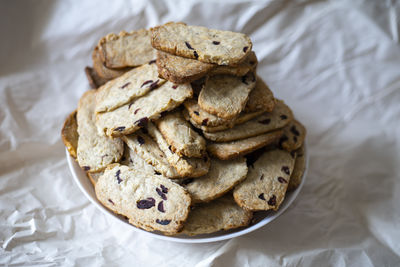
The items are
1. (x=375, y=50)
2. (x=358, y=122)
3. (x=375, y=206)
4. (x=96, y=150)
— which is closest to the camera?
(x=96, y=150)

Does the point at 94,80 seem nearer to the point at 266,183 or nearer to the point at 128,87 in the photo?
the point at 128,87

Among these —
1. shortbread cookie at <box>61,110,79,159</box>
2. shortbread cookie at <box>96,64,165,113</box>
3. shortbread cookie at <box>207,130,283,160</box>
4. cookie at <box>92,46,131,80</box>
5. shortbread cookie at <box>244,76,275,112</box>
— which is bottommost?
shortbread cookie at <box>207,130,283,160</box>

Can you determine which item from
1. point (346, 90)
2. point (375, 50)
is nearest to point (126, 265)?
point (346, 90)

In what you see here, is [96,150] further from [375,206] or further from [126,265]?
[375,206]

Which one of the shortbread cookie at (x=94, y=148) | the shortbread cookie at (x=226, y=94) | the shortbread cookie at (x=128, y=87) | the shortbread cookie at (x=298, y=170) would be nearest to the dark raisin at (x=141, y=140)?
the shortbread cookie at (x=94, y=148)

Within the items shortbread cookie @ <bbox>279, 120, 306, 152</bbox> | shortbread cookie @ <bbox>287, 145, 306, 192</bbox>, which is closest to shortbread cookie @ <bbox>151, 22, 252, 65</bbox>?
shortbread cookie @ <bbox>279, 120, 306, 152</bbox>

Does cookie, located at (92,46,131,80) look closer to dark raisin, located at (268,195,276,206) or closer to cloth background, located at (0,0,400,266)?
cloth background, located at (0,0,400,266)

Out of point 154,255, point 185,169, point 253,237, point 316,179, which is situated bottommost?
point 316,179

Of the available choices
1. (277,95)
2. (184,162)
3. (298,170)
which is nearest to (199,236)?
(184,162)
